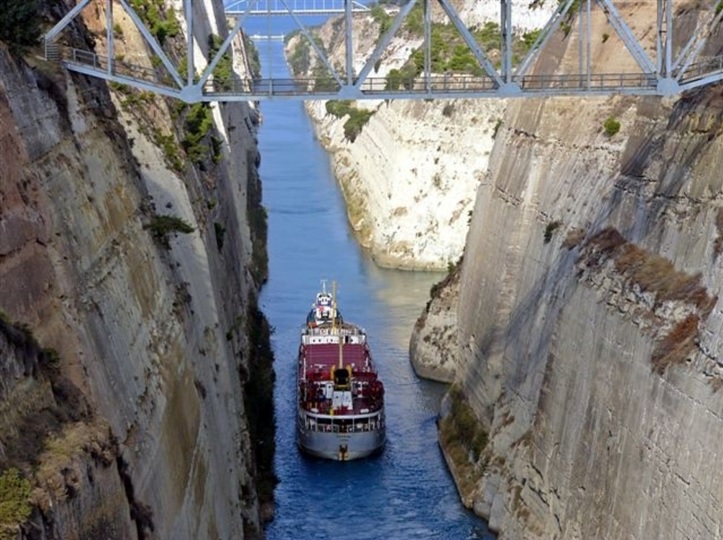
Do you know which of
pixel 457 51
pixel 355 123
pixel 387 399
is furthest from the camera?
pixel 355 123

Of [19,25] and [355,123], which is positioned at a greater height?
[19,25]

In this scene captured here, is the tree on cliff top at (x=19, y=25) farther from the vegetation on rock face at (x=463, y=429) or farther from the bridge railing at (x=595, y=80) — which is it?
the vegetation on rock face at (x=463, y=429)

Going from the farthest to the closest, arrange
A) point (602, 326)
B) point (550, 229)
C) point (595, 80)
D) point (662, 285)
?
point (550, 229) → point (595, 80) → point (602, 326) → point (662, 285)

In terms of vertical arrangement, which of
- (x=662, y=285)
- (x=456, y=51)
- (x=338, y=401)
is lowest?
(x=338, y=401)

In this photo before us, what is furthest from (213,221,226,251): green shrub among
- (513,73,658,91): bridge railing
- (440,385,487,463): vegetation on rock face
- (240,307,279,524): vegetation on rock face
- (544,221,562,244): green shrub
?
(513,73,658,91): bridge railing

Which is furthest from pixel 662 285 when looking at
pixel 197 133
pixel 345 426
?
pixel 197 133

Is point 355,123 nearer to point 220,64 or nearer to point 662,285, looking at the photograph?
point 220,64

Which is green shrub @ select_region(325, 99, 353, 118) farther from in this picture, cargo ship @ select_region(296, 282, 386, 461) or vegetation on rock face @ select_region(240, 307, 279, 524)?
vegetation on rock face @ select_region(240, 307, 279, 524)

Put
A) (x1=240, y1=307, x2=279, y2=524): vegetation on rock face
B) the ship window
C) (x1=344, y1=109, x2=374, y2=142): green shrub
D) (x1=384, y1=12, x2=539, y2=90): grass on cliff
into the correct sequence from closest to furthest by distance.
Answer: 1. (x1=240, y1=307, x2=279, y2=524): vegetation on rock face
2. the ship window
3. (x1=384, y1=12, x2=539, y2=90): grass on cliff
4. (x1=344, y1=109, x2=374, y2=142): green shrub
